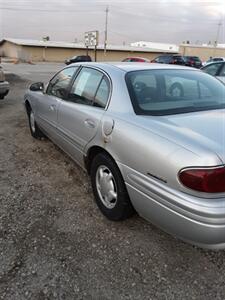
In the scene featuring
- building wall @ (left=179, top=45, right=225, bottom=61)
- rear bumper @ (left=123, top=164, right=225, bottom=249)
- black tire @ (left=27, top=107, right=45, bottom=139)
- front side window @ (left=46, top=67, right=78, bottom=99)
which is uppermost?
building wall @ (left=179, top=45, right=225, bottom=61)

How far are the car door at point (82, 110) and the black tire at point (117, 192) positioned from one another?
0.27 m

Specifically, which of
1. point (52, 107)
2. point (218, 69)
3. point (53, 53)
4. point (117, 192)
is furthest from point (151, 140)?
point (53, 53)

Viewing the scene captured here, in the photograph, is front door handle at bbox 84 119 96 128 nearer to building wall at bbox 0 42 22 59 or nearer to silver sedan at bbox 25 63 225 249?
silver sedan at bbox 25 63 225 249

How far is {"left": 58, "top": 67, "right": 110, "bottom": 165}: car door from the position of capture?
2.93 meters

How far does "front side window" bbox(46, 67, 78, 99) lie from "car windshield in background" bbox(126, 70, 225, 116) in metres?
1.14

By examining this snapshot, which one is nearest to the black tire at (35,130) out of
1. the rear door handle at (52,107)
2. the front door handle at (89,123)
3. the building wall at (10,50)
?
the rear door handle at (52,107)

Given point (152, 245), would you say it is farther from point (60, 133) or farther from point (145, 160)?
point (60, 133)

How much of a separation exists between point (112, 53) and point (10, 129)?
5110 cm

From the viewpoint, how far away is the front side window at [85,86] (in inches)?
124

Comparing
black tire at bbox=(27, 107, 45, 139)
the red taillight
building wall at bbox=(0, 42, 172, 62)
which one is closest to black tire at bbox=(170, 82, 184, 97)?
the red taillight

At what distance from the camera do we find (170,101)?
2809mm

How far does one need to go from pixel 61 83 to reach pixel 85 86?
2.62 feet

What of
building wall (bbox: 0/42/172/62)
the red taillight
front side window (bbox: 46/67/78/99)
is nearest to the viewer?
the red taillight

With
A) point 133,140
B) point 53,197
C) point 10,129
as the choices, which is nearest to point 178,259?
point 133,140
